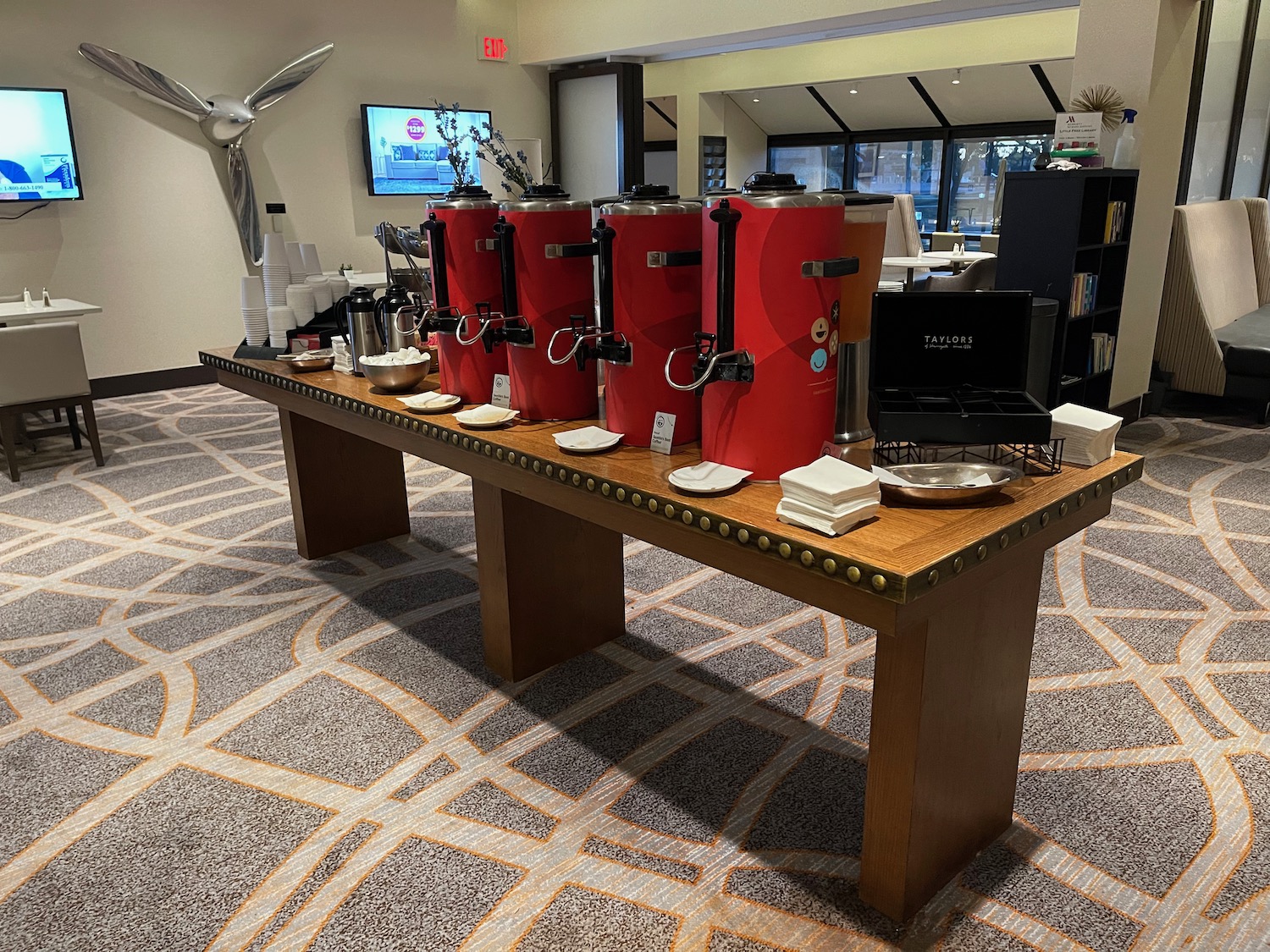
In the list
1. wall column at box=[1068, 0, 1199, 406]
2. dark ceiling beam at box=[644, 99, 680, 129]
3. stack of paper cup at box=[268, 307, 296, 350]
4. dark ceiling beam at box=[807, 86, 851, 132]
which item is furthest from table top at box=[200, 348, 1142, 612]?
dark ceiling beam at box=[644, 99, 680, 129]

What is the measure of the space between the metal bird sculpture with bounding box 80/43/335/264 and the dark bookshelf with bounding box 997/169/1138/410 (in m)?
4.93

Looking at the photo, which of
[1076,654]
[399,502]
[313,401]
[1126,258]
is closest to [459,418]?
[313,401]

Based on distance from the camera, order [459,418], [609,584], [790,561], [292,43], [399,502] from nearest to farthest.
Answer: [790,561] < [459,418] < [609,584] < [399,502] < [292,43]

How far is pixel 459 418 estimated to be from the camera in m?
2.12

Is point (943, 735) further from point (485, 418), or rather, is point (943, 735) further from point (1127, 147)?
point (1127, 147)

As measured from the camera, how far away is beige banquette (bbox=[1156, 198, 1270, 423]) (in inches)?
209

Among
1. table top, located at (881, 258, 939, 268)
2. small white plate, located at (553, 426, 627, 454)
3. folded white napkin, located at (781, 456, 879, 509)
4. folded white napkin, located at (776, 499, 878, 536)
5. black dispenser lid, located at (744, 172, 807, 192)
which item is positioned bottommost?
folded white napkin, located at (776, 499, 878, 536)

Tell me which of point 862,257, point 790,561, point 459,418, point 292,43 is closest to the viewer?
point 790,561

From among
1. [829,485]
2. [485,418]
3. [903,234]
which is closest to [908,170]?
[903,234]

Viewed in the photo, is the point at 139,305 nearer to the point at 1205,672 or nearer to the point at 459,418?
the point at 459,418

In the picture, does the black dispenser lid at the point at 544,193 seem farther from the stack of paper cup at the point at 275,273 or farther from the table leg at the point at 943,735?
the stack of paper cup at the point at 275,273

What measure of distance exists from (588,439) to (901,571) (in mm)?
792

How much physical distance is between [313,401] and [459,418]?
81 centimetres

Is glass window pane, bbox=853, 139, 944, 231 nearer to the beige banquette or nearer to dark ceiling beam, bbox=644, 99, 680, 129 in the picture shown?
dark ceiling beam, bbox=644, 99, 680, 129
